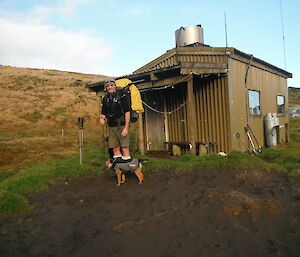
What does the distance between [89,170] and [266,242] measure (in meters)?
4.99

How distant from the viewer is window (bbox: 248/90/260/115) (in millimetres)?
9391

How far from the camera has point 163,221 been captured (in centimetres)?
351

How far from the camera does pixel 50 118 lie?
21.0 m

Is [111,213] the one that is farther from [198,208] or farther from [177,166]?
[177,166]

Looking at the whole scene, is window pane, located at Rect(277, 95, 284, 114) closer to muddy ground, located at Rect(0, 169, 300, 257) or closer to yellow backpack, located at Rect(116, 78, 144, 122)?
muddy ground, located at Rect(0, 169, 300, 257)

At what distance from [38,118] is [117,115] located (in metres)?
17.6

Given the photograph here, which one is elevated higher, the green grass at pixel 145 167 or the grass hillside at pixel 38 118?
the grass hillside at pixel 38 118

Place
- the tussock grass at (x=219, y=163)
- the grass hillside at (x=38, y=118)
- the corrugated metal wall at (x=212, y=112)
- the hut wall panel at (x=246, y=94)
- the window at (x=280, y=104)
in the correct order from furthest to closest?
the window at (x=280, y=104) < the grass hillside at (x=38, y=118) < the hut wall panel at (x=246, y=94) < the corrugated metal wall at (x=212, y=112) < the tussock grass at (x=219, y=163)

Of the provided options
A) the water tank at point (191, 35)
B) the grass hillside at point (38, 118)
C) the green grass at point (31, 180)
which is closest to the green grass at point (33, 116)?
the grass hillside at point (38, 118)

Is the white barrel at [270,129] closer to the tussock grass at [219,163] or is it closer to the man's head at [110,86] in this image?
Result: the tussock grass at [219,163]

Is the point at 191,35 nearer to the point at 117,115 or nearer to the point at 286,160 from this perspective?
the point at 286,160

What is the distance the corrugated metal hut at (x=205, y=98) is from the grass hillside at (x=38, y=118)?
431cm

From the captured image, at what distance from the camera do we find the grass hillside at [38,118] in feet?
34.2

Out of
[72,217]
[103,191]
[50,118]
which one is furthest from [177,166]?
[50,118]
